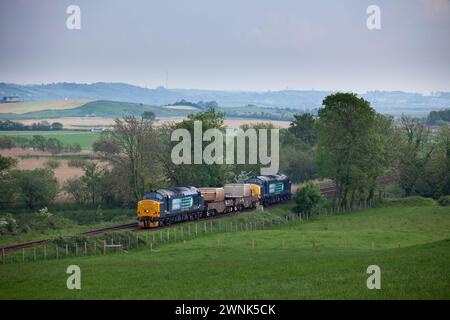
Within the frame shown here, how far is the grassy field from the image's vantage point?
3603 cm

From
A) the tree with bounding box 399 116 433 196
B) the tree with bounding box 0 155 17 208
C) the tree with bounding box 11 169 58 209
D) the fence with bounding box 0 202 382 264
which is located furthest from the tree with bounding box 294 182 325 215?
the tree with bounding box 0 155 17 208

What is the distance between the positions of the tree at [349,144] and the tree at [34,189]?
35098mm

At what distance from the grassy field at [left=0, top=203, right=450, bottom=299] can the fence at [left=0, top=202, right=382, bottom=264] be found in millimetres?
1438

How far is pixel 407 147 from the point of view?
109312 mm

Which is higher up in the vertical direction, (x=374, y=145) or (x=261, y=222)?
(x=374, y=145)

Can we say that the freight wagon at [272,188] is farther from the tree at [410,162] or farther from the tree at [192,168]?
the tree at [410,162]

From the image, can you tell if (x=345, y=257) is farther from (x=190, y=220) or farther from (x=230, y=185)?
(x=230, y=185)

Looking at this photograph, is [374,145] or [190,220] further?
[374,145]
